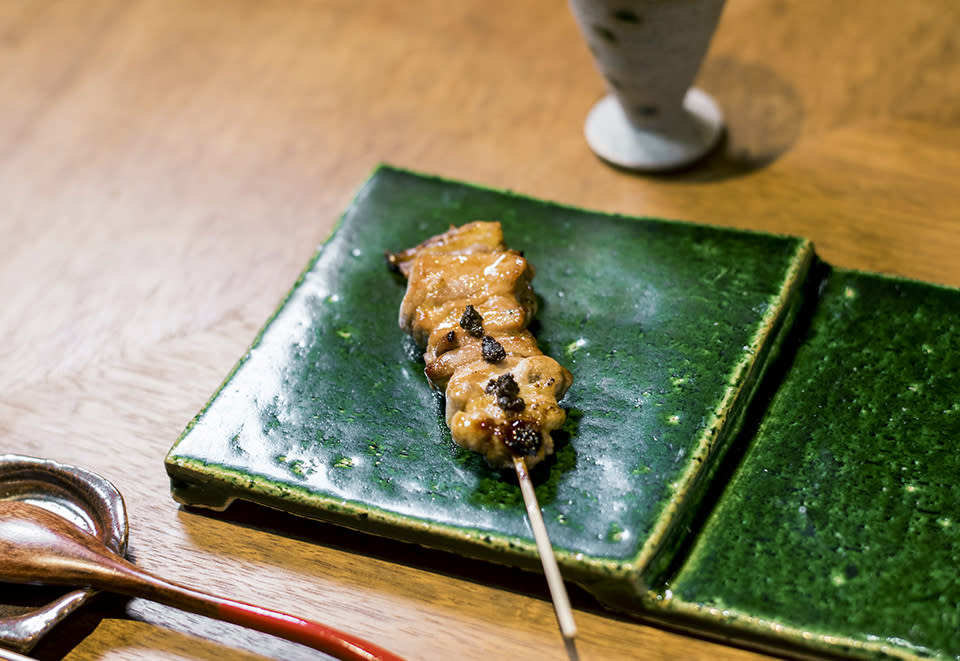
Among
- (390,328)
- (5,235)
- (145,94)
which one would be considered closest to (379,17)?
(145,94)

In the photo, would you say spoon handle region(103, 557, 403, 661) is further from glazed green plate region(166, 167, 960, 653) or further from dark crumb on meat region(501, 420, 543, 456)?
dark crumb on meat region(501, 420, 543, 456)

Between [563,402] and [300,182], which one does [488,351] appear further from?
[300,182]

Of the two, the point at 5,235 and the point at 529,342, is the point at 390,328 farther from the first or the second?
the point at 5,235

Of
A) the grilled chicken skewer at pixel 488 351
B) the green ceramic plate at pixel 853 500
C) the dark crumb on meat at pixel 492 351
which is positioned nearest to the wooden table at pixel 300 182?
the green ceramic plate at pixel 853 500

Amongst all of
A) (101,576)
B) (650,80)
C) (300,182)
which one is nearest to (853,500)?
(650,80)

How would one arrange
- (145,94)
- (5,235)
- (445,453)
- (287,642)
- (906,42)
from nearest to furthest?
(287,642), (445,453), (5,235), (906,42), (145,94)

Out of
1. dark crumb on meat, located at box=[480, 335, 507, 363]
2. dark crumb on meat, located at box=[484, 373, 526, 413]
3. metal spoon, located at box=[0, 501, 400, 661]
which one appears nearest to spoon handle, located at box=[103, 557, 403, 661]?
metal spoon, located at box=[0, 501, 400, 661]
